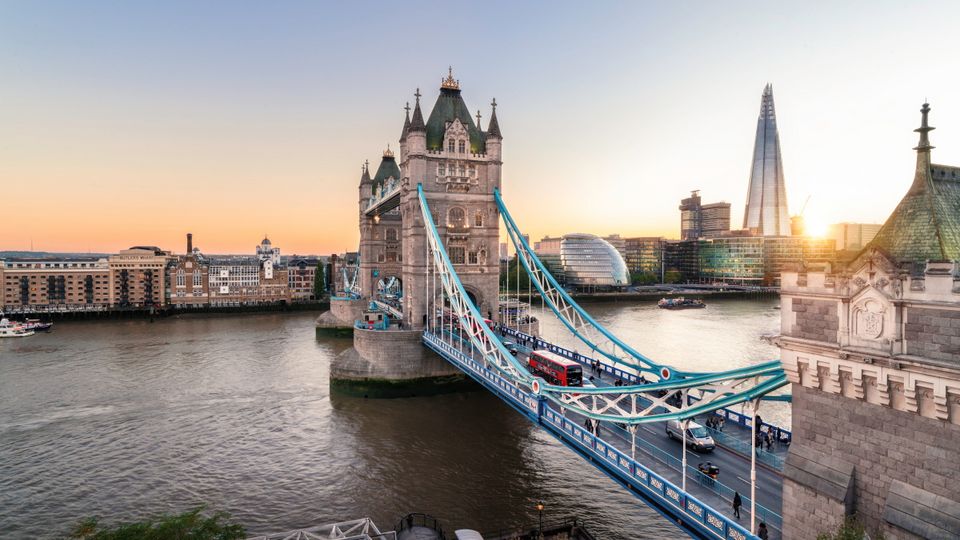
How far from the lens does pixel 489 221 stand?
4062 cm

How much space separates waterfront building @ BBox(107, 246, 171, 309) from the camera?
88.7m

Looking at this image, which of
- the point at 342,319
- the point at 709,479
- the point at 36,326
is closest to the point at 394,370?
the point at 709,479

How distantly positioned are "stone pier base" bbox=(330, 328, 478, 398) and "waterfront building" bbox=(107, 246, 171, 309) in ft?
226

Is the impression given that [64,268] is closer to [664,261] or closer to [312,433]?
[312,433]

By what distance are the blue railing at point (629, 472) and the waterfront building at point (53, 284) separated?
89818 mm

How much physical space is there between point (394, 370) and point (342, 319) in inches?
1162

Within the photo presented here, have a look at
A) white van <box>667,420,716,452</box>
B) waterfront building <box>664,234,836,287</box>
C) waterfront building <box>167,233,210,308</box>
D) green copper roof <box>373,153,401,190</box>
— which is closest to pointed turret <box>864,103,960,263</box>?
white van <box>667,420,716,452</box>

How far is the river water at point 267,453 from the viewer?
20.9 meters

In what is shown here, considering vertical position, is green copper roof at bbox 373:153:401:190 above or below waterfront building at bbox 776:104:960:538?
above

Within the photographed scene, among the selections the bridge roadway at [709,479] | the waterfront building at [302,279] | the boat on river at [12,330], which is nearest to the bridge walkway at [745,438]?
the bridge roadway at [709,479]

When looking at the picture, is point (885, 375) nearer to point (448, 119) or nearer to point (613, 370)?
point (613, 370)

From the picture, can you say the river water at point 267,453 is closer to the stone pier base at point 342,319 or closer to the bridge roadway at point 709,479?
the bridge roadway at point 709,479

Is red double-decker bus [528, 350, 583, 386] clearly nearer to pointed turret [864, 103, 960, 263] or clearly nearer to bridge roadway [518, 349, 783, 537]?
bridge roadway [518, 349, 783, 537]

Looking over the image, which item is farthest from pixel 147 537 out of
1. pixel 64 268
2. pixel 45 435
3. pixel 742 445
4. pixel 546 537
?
pixel 64 268
